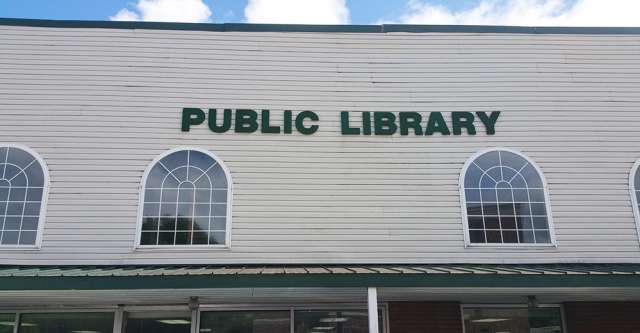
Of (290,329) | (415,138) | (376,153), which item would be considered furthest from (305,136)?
(290,329)

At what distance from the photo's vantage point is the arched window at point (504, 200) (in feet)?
33.4

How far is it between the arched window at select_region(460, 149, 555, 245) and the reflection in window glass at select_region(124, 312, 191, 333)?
4.83m

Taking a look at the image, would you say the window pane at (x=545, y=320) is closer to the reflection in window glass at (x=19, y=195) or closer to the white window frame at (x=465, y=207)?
the white window frame at (x=465, y=207)

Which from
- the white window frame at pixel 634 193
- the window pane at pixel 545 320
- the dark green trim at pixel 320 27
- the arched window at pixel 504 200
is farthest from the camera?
the dark green trim at pixel 320 27

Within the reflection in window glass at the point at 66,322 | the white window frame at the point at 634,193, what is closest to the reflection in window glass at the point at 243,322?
the reflection in window glass at the point at 66,322

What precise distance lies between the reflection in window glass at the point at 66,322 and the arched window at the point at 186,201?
1.35 metres

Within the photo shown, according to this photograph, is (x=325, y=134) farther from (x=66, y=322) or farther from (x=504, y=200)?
(x=66, y=322)

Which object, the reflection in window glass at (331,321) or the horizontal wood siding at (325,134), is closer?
the reflection in window glass at (331,321)

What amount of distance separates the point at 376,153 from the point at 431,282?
3512mm

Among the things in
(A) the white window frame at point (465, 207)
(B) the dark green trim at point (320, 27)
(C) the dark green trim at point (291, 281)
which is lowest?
(C) the dark green trim at point (291, 281)

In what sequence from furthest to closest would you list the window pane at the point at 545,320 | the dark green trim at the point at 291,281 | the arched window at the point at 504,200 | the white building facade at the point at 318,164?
1. the arched window at the point at 504,200
2. the window pane at the point at 545,320
3. the white building facade at the point at 318,164
4. the dark green trim at the point at 291,281

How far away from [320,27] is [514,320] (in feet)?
20.7

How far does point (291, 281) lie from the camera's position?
754 centimetres

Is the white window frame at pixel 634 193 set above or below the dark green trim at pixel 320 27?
below
